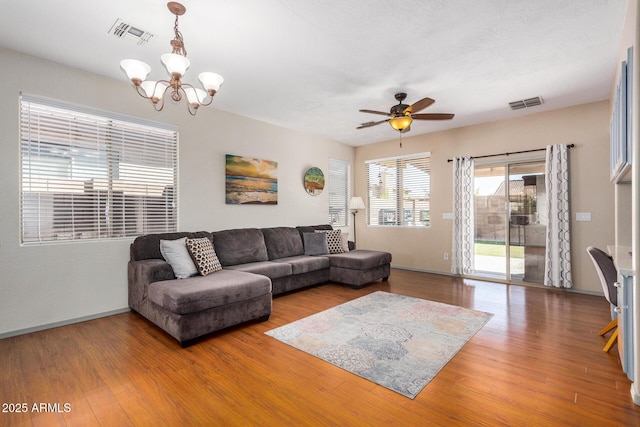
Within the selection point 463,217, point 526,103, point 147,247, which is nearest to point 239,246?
point 147,247

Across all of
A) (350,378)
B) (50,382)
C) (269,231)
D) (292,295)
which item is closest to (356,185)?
(269,231)

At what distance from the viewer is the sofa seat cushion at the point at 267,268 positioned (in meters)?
3.92

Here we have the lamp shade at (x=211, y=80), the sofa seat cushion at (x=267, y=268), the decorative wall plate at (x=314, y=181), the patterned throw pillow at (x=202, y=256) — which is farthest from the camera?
the decorative wall plate at (x=314, y=181)

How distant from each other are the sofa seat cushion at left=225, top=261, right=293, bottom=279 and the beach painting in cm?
113

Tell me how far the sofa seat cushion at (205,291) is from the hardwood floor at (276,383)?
0.35 meters

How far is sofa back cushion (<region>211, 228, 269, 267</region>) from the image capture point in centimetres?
418

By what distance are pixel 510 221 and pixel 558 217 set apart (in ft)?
2.29

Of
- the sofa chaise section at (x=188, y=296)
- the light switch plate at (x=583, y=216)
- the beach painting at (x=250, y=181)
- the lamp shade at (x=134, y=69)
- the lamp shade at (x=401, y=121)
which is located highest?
the lamp shade at (x=401, y=121)

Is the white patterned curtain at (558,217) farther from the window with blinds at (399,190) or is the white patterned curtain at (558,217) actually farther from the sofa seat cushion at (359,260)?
the sofa seat cushion at (359,260)

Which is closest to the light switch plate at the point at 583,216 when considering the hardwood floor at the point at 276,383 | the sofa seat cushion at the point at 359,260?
the hardwood floor at the point at 276,383

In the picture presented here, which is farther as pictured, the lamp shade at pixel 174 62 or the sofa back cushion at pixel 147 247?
the sofa back cushion at pixel 147 247

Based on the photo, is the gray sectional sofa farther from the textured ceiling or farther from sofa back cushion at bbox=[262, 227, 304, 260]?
the textured ceiling

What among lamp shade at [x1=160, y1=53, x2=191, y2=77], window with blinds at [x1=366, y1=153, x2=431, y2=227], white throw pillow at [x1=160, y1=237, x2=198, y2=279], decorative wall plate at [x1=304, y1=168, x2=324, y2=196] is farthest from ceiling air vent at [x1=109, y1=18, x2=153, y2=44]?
window with blinds at [x1=366, y1=153, x2=431, y2=227]

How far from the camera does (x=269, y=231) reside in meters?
4.97
